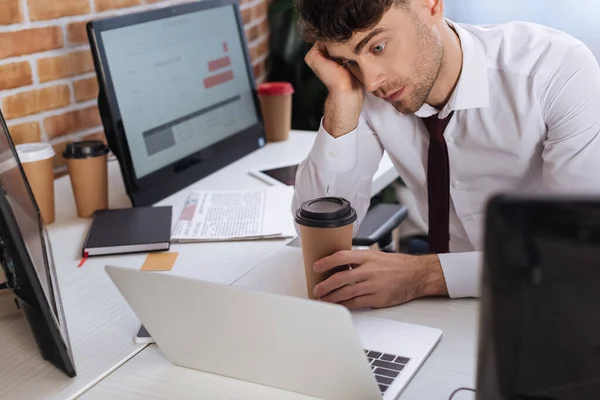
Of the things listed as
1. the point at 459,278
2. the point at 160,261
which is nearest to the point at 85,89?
the point at 160,261

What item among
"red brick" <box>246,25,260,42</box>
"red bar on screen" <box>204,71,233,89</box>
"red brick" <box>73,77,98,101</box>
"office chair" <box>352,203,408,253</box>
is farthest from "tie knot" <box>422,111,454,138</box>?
"red brick" <box>246,25,260,42</box>

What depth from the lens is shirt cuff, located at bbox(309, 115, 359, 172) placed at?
1.52 meters

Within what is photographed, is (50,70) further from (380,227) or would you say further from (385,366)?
(385,366)

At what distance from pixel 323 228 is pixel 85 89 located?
1084 mm

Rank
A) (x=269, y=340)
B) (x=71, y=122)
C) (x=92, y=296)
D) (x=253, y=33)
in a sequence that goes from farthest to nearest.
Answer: (x=253, y=33) → (x=71, y=122) → (x=92, y=296) → (x=269, y=340)

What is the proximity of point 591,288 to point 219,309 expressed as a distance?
470mm

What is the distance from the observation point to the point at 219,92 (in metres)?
2.00

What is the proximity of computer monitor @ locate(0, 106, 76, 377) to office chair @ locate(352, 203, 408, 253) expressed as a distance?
2.83 feet

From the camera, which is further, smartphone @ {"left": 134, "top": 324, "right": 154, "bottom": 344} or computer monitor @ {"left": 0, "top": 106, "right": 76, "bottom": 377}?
smartphone @ {"left": 134, "top": 324, "right": 154, "bottom": 344}

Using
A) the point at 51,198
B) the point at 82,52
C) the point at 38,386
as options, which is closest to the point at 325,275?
the point at 38,386

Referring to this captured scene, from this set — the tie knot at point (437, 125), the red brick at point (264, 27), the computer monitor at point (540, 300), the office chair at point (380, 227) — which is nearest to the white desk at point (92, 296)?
the office chair at point (380, 227)

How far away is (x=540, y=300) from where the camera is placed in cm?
54

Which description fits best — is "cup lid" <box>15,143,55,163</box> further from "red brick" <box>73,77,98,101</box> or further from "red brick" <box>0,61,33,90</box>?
"red brick" <box>73,77,98,101</box>

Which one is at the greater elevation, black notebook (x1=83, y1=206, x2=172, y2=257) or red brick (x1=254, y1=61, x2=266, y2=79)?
red brick (x1=254, y1=61, x2=266, y2=79)
